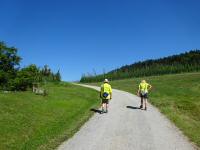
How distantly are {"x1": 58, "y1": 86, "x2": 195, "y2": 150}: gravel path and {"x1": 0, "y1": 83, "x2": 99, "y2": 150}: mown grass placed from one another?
27.8 inches

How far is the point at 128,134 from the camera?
17.8m

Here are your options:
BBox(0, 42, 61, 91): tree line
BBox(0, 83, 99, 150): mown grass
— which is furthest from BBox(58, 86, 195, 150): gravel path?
BBox(0, 42, 61, 91): tree line

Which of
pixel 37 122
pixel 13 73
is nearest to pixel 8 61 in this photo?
pixel 13 73

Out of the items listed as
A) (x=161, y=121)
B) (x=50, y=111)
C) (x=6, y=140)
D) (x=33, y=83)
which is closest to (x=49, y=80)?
(x=33, y=83)

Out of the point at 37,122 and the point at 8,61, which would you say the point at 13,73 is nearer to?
the point at 8,61

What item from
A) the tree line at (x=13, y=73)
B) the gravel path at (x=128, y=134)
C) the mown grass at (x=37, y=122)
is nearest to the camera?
the gravel path at (x=128, y=134)

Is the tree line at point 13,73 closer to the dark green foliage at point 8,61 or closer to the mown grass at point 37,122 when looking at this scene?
the dark green foliage at point 8,61

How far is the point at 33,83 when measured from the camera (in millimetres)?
39750

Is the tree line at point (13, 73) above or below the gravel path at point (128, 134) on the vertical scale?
above

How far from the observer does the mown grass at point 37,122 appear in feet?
53.1

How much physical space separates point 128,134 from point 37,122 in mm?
5672

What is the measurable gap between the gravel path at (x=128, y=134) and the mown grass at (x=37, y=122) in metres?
0.71

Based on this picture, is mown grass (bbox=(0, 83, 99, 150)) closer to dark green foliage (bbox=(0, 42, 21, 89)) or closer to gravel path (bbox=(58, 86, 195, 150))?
gravel path (bbox=(58, 86, 195, 150))

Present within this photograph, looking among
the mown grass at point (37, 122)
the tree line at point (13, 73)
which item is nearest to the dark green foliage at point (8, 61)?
the tree line at point (13, 73)
